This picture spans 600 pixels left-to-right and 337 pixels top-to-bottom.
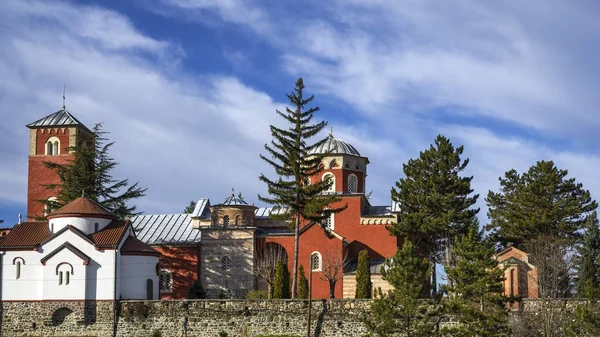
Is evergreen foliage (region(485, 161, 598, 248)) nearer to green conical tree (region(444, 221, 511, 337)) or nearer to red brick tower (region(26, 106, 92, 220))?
green conical tree (region(444, 221, 511, 337))

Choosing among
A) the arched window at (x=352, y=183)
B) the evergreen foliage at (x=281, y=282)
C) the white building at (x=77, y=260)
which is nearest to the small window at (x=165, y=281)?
the white building at (x=77, y=260)

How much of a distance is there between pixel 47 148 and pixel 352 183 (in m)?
20.3

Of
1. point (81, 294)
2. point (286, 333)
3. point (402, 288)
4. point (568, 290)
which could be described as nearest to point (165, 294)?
point (81, 294)

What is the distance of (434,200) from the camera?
44969mm

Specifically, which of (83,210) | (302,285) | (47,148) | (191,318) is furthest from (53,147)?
(191,318)

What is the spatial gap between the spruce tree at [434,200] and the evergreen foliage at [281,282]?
654 cm

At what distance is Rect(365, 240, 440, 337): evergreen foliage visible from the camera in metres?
34.0

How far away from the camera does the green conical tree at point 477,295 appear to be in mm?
32969

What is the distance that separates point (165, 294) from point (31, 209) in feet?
37.0

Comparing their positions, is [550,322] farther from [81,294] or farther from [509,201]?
[81,294]

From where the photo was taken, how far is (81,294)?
132 feet

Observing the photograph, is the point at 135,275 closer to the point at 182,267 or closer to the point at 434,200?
the point at 182,267

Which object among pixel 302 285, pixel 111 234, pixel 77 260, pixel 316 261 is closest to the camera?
pixel 77 260

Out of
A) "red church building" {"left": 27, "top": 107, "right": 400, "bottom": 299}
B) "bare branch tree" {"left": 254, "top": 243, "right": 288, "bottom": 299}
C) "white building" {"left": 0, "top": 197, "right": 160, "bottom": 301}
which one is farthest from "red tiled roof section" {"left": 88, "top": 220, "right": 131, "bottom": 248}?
"bare branch tree" {"left": 254, "top": 243, "right": 288, "bottom": 299}
